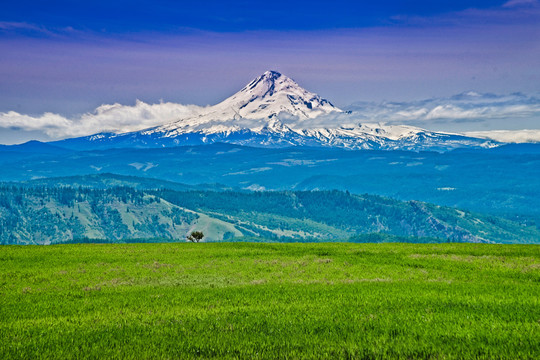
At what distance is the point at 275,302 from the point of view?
27250mm

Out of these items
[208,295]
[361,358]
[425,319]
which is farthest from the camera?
[208,295]

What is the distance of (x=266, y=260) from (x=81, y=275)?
15.9 m

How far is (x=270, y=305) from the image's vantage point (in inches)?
1044

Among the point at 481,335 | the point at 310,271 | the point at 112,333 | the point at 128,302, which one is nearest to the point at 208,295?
the point at 128,302

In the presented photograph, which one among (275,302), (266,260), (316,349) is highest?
(316,349)

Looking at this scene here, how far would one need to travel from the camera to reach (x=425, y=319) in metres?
22.1

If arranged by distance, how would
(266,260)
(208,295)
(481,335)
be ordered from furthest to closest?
1. (266,260)
2. (208,295)
3. (481,335)

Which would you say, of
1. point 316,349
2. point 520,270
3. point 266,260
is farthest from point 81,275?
point 520,270

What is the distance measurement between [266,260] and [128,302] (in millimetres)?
19991

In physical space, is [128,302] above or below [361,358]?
below

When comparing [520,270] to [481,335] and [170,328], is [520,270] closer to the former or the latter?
[481,335]

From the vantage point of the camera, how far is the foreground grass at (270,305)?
18.2 metres

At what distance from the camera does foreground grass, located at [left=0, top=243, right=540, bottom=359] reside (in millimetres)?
18234

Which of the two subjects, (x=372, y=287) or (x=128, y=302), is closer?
(x=128, y=302)
